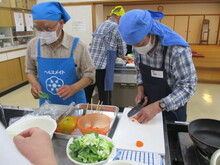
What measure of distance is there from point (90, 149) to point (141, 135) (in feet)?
1.08

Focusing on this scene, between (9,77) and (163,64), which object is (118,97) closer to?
(163,64)

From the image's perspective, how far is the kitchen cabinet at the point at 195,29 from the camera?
15.9 ft

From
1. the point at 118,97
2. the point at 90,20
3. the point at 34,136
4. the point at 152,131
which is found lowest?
the point at 118,97

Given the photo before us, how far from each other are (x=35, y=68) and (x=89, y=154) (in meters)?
1.07

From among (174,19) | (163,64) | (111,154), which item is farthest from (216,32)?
(111,154)

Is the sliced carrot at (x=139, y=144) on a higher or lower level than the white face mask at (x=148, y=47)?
lower

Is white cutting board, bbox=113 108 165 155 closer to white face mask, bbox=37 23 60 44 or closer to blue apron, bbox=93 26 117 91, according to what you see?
white face mask, bbox=37 23 60 44

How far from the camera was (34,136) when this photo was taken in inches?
22.4

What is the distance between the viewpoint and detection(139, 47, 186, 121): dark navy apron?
1.29 metres

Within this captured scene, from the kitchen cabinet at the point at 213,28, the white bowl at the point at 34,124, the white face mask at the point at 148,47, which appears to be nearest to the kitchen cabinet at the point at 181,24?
the kitchen cabinet at the point at 213,28

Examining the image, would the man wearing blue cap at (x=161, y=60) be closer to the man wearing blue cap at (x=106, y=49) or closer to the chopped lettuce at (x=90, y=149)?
the chopped lettuce at (x=90, y=149)

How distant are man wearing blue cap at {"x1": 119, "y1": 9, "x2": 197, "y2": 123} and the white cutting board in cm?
5

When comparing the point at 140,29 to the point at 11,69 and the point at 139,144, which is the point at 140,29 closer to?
the point at 139,144

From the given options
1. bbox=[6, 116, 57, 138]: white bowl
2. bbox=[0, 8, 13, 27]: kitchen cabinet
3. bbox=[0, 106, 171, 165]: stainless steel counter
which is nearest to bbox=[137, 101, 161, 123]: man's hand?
bbox=[0, 106, 171, 165]: stainless steel counter
